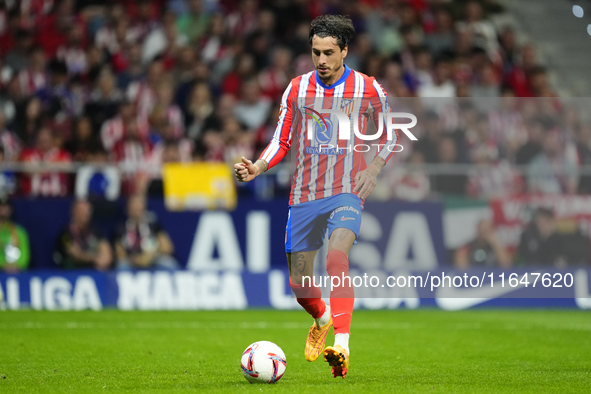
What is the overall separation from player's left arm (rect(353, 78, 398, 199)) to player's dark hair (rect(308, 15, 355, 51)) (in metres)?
0.43

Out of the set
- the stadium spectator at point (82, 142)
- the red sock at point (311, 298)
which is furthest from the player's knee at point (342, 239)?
the stadium spectator at point (82, 142)

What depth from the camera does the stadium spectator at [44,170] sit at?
38.5ft

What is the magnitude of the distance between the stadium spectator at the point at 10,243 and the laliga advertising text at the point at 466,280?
13.3 feet

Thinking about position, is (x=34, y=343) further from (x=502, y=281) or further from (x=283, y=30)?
(x=283, y=30)

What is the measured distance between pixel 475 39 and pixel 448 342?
8.63 metres

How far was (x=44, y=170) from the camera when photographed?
38.3 feet

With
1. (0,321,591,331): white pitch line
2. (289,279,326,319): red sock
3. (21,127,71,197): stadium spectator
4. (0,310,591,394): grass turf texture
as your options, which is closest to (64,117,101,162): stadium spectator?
(21,127,71,197): stadium spectator

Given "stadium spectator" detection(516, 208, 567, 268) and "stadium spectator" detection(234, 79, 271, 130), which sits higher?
"stadium spectator" detection(234, 79, 271, 130)

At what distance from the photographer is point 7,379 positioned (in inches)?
223

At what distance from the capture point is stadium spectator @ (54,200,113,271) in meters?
11.5

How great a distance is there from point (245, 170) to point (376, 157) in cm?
97

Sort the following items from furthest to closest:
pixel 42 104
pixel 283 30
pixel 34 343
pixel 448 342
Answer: pixel 283 30
pixel 42 104
pixel 448 342
pixel 34 343

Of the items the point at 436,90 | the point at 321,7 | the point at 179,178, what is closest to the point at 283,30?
the point at 321,7

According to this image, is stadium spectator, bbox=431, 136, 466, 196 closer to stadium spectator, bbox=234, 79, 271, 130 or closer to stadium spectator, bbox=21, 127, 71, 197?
stadium spectator, bbox=234, 79, 271, 130
